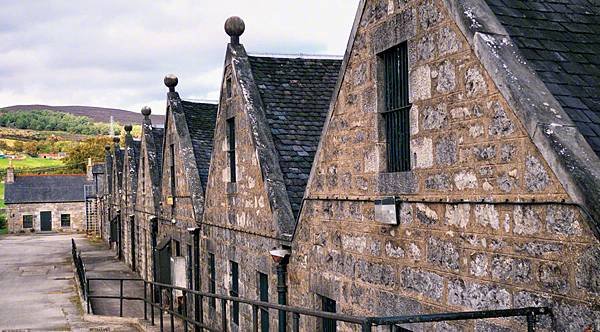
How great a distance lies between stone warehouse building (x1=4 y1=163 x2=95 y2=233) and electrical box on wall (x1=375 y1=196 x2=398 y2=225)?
59.1 m

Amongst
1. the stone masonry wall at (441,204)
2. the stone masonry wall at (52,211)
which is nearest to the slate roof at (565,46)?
the stone masonry wall at (441,204)

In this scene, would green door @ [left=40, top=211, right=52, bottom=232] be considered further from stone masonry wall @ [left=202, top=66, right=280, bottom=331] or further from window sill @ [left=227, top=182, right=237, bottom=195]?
window sill @ [left=227, top=182, right=237, bottom=195]

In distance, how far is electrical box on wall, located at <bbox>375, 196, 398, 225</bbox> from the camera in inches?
264

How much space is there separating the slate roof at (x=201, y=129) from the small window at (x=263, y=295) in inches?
235

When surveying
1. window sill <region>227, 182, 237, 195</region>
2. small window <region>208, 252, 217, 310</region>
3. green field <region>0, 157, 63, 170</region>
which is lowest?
small window <region>208, 252, 217, 310</region>

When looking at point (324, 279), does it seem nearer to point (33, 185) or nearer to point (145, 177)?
point (145, 177)

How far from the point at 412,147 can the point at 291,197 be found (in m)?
4.56

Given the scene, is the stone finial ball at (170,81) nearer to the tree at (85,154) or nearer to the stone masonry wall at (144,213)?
the stone masonry wall at (144,213)

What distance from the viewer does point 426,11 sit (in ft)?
20.1

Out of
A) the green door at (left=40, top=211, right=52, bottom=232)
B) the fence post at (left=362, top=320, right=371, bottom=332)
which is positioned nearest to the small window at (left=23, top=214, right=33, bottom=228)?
the green door at (left=40, top=211, right=52, bottom=232)

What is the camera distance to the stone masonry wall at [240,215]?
1103 cm

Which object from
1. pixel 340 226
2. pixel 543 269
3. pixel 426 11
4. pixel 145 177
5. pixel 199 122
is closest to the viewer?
pixel 543 269

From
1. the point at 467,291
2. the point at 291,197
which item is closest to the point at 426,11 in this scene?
the point at 467,291

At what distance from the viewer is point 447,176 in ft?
19.2
